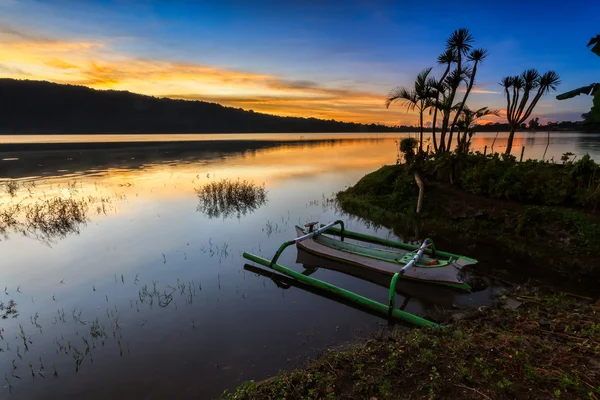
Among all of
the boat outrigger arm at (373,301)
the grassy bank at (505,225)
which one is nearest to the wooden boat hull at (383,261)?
the boat outrigger arm at (373,301)

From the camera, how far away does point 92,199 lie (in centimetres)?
2261

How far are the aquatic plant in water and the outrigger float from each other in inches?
311

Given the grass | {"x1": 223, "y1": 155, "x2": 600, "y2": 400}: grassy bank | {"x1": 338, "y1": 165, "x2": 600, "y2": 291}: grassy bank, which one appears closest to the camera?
{"x1": 223, "y1": 155, "x2": 600, "y2": 400}: grassy bank

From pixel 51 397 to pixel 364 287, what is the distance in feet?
29.3

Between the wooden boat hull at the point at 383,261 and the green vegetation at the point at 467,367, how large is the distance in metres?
2.90

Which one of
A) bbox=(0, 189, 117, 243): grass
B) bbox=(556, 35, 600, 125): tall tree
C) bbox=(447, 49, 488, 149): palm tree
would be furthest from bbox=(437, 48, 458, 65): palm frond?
bbox=(0, 189, 117, 243): grass

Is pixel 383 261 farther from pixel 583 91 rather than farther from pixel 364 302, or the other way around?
pixel 583 91

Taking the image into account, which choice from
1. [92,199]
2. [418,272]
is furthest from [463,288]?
[92,199]

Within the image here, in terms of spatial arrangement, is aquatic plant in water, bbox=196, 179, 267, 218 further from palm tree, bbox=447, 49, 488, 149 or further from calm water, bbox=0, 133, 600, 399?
palm tree, bbox=447, 49, 488, 149

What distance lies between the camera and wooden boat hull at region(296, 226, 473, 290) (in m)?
10.1

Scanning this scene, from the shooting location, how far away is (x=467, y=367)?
17.3 feet

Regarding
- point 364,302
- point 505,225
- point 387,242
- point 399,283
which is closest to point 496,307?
point 399,283

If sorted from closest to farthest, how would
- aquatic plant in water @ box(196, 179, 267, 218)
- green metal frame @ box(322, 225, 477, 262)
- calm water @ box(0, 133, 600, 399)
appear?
calm water @ box(0, 133, 600, 399), green metal frame @ box(322, 225, 477, 262), aquatic plant in water @ box(196, 179, 267, 218)

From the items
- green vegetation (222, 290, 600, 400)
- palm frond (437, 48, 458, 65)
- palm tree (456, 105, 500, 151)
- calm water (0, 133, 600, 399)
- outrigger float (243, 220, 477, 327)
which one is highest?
palm frond (437, 48, 458, 65)
